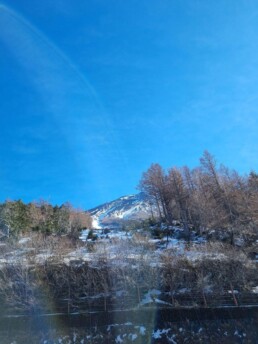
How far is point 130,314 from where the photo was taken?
16.1 meters

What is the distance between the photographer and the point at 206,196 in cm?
3378

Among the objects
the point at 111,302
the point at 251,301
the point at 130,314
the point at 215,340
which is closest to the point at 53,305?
the point at 111,302

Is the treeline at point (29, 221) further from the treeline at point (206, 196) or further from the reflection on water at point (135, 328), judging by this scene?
the reflection on water at point (135, 328)

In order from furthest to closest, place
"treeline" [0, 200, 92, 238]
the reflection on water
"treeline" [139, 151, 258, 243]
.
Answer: "treeline" [0, 200, 92, 238]
"treeline" [139, 151, 258, 243]
the reflection on water

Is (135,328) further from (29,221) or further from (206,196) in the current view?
(29,221)

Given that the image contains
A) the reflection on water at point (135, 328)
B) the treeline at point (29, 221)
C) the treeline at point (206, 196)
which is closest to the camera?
the reflection on water at point (135, 328)

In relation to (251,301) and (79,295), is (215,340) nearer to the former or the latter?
(251,301)

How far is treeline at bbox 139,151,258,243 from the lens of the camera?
2864 cm

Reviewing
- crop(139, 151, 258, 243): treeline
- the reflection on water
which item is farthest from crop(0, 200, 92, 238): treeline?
the reflection on water

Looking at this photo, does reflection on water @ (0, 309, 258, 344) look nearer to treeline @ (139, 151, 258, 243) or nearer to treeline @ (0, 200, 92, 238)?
treeline @ (139, 151, 258, 243)

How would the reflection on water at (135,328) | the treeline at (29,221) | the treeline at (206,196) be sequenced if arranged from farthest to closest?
the treeline at (29,221)
the treeline at (206,196)
the reflection on water at (135,328)

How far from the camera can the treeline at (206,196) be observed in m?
28.6

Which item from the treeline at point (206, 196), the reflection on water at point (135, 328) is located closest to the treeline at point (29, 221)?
the treeline at point (206, 196)

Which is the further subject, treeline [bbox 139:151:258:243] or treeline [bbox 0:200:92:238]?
treeline [bbox 0:200:92:238]
